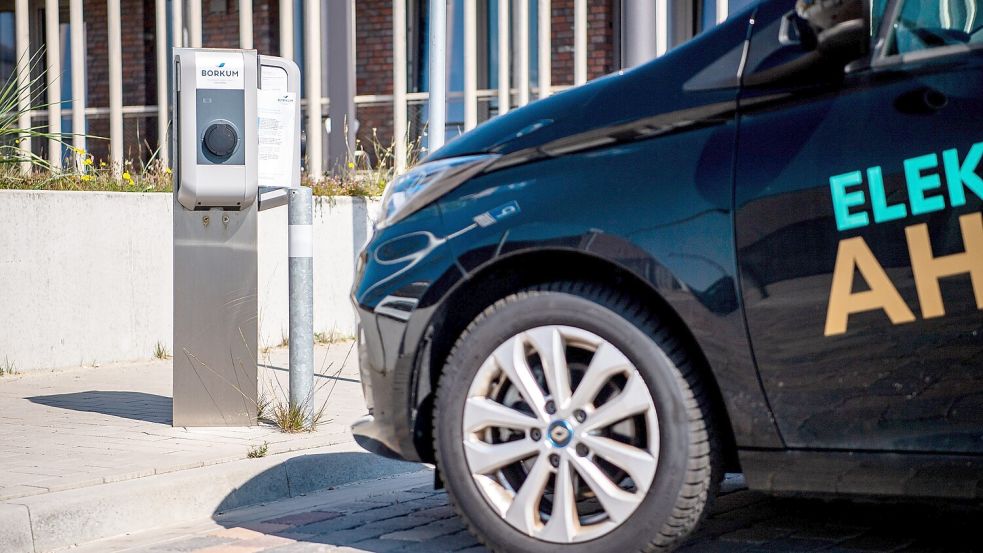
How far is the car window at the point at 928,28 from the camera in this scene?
11.0 ft

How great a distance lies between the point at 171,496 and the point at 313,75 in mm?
9147

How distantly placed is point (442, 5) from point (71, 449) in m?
3.77

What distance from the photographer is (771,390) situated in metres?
3.34

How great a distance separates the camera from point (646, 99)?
11.7 feet

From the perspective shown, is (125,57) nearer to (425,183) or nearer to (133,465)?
(133,465)

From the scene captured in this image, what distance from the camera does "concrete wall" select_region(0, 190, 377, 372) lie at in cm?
809

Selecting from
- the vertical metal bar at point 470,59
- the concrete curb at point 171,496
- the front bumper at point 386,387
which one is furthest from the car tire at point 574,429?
the vertical metal bar at point 470,59

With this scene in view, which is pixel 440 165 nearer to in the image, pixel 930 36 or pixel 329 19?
pixel 930 36

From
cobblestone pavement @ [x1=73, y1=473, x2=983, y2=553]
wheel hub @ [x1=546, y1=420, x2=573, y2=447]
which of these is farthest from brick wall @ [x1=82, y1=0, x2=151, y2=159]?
wheel hub @ [x1=546, y1=420, x2=573, y2=447]

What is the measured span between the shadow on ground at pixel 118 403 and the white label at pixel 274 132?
52.1 inches

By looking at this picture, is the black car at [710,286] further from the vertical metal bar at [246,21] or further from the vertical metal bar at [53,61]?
the vertical metal bar at [53,61]

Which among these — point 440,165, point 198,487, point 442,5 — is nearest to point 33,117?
point 442,5

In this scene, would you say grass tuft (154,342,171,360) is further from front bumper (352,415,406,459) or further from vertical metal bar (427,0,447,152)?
front bumper (352,415,406,459)

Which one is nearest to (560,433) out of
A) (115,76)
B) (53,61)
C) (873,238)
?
(873,238)
